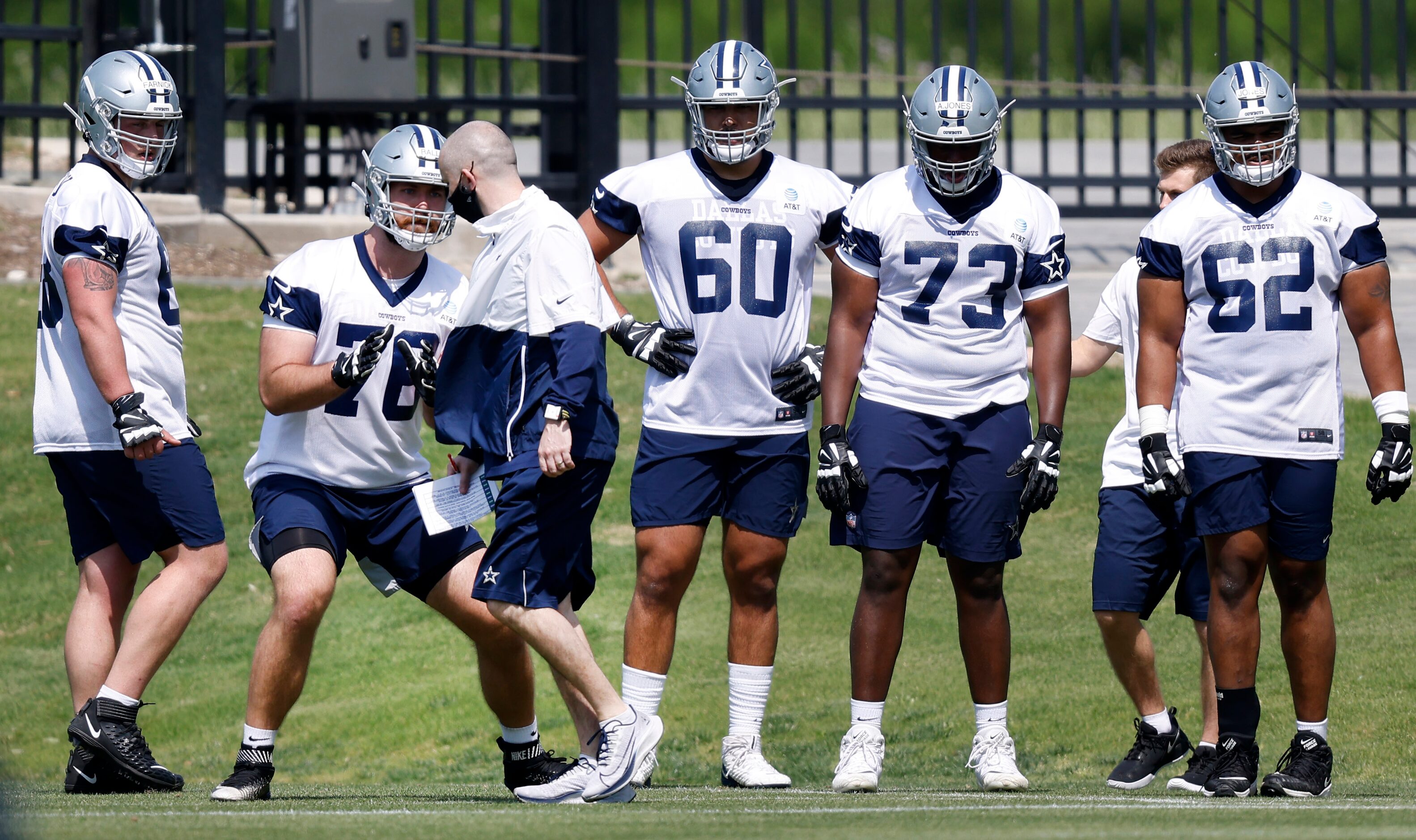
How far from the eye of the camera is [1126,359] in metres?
6.66

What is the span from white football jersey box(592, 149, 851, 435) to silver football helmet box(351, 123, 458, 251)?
63 cm

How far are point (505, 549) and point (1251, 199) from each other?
2.39 metres

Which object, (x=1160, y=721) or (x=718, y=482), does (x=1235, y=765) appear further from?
(x=718, y=482)

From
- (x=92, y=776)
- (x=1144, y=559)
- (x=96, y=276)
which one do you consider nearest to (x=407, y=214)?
(x=96, y=276)

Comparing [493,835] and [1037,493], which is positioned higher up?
[1037,493]

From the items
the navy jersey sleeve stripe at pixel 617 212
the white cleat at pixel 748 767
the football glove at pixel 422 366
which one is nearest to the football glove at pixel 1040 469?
the white cleat at pixel 748 767

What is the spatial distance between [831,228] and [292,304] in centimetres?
169

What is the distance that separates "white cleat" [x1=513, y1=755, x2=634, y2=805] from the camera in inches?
213

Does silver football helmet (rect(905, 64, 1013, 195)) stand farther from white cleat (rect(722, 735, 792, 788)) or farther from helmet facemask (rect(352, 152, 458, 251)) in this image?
white cleat (rect(722, 735, 792, 788))

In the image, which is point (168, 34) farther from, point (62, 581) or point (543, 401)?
point (543, 401)

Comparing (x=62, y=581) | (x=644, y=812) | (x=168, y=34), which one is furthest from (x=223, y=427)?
(x=644, y=812)

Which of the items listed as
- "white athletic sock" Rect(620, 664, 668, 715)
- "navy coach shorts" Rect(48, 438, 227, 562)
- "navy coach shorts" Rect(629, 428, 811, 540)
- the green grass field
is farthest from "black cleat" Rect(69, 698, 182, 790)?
"navy coach shorts" Rect(629, 428, 811, 540)

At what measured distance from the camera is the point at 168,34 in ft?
51.3

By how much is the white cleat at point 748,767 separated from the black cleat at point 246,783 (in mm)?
1396
